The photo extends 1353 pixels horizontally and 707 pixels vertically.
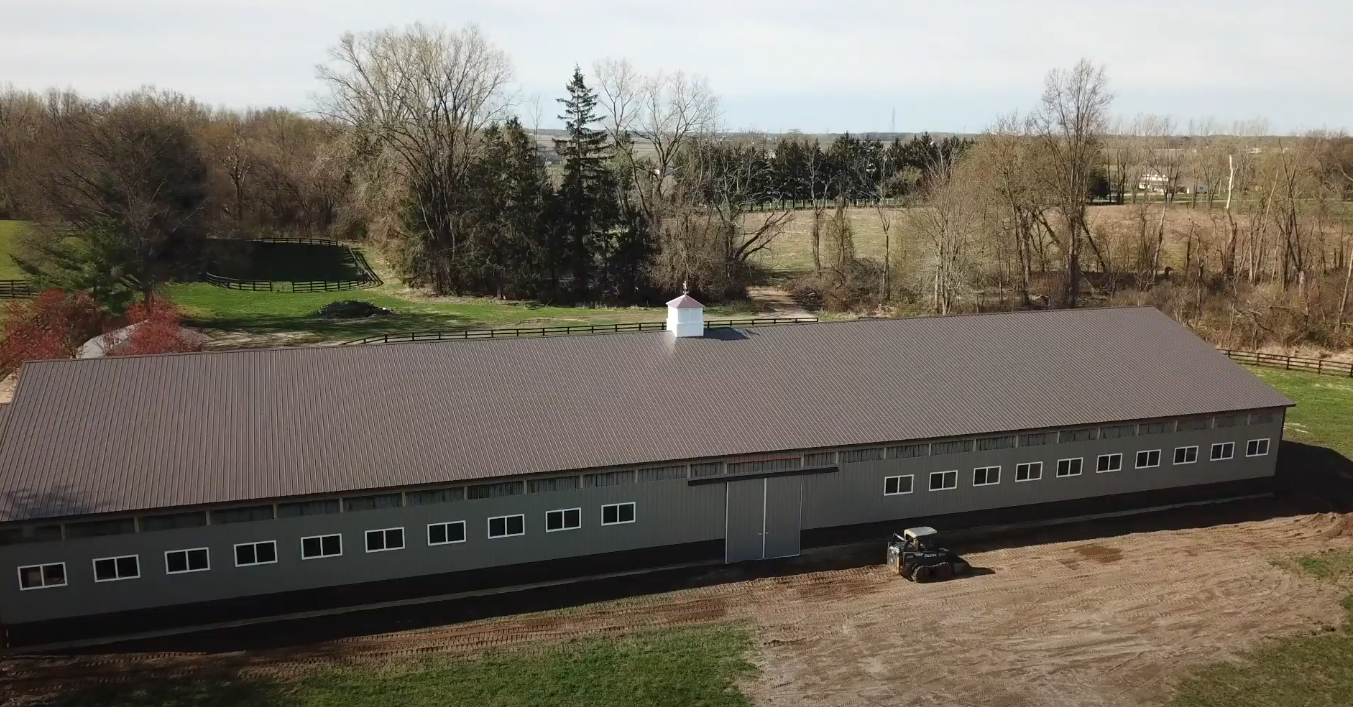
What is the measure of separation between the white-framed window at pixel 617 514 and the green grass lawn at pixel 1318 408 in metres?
26.3

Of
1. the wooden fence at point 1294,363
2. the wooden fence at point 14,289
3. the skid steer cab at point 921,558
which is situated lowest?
the skid steer cab at point 921,558

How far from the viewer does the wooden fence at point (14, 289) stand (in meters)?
55.3

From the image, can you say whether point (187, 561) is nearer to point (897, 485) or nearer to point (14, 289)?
point (897, 485)

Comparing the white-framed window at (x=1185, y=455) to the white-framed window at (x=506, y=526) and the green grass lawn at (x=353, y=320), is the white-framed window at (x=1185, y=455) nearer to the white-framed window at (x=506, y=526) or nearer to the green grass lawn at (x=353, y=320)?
the white-framed window at (x=506, y=526)

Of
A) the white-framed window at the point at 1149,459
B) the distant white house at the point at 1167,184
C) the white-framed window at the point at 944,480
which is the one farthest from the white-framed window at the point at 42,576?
the distant white house at the point at 1167,184

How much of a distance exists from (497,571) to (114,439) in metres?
9.32

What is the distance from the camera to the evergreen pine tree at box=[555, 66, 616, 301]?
63.6 meters

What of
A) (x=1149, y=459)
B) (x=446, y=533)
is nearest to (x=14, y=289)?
(x=446, y=533)

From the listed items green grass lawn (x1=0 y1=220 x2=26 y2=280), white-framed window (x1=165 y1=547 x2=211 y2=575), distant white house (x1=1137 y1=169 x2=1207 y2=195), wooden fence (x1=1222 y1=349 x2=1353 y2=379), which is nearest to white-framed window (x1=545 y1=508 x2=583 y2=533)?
white-framed window (x1=165 y1=547 x2=211 y2=575)

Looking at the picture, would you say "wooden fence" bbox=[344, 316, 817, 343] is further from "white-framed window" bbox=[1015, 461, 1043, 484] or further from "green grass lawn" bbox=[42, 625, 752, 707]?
"green grass lawn" bbox=[42, 625, 752, 707]

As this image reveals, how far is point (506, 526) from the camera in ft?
75.9

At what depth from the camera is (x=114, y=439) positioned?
867 inches

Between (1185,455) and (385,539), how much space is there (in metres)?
23.5

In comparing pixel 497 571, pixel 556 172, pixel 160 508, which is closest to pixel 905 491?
pixel 497 571
